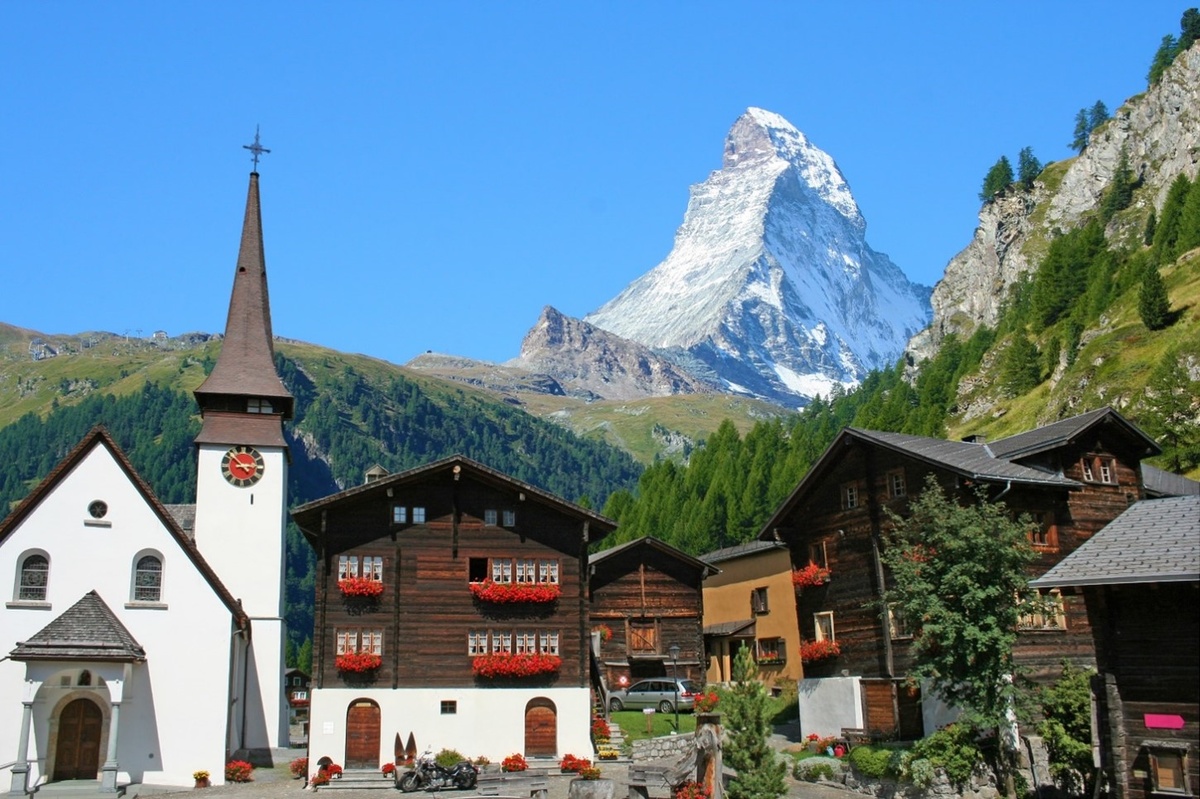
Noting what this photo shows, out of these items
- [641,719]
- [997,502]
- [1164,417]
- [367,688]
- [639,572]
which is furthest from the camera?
[1164,417]

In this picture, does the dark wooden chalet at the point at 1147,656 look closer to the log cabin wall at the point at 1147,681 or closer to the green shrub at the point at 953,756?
the log cabin wall at the point at 1147,681

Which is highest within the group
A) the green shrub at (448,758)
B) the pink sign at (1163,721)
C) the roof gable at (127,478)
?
the roof gable at (127,478)

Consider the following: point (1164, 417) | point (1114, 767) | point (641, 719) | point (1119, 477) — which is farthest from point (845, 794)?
point (1164, 417)

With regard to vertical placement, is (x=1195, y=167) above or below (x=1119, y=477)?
above

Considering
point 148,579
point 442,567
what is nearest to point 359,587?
point 442,567

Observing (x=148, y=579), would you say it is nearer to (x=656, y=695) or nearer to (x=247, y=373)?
(x=247, y=373)

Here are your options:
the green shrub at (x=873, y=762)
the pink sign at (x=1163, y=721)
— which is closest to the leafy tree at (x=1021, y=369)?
the green shrub at (x=873, y=762)

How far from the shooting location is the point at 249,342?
180 feet

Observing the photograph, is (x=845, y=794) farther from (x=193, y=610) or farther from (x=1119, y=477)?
(x=193, y=610)

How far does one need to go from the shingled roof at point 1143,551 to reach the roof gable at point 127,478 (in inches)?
1068

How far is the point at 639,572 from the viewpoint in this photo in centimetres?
5691

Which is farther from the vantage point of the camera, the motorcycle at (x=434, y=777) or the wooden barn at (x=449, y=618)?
the wooden barn at (x=449, y=618)

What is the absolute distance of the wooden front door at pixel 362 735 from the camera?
40.3 metres

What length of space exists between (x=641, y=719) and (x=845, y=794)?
13080 millimetres
